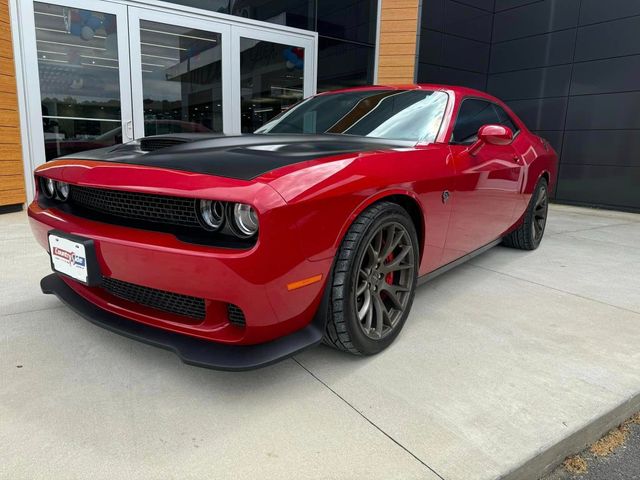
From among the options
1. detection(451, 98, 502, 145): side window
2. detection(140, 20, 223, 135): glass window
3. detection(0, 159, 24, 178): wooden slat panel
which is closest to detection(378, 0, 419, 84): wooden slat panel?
detection(140, 20, 223, 135): glass window

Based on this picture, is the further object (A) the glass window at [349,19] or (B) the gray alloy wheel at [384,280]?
(A) the glass window at [349,19]

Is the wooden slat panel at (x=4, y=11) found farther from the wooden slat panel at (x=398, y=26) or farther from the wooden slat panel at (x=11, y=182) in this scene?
the wooden slat panel at (x=398, y=26)

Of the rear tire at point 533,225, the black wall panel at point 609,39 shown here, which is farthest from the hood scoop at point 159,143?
the black wall panel at point 609,39

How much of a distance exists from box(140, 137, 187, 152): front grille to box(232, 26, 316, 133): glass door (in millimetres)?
5012

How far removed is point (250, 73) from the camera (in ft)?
23.7

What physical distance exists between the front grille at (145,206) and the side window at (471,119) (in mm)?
1662

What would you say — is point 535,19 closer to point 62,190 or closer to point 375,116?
point 375,116

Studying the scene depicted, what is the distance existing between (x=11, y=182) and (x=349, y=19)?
5967 millimetres

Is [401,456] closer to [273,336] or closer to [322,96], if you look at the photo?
[273,336]

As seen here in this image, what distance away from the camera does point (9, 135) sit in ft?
17.5

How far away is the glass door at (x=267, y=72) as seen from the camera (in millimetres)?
7113

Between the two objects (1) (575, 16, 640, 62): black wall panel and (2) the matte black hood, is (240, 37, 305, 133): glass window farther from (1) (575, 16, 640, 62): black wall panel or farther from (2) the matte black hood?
(2) the matte black hood

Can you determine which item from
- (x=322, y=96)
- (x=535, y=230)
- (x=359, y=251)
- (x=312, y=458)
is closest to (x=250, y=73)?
(x=322, y=96)

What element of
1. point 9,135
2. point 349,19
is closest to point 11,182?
point 9,135
